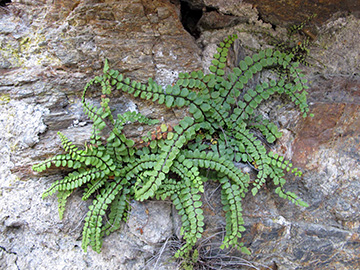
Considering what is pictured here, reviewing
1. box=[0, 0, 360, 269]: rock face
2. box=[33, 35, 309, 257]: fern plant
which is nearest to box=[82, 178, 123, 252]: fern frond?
box=[33, 35, 309, 257]: fern plant

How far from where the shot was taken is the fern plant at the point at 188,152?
2240mm

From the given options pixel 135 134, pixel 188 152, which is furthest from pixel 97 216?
pixel 188 152

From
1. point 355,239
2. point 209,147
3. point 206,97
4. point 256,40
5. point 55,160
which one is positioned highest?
point 256,40

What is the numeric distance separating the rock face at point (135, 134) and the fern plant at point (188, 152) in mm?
170

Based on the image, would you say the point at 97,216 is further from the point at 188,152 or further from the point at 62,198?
the point at 188,152

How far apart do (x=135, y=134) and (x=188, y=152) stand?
0.56m

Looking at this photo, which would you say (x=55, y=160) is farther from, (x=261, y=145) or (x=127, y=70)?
(x=261, y=145)

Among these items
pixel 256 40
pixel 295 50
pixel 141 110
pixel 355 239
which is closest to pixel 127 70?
pixel 141 110

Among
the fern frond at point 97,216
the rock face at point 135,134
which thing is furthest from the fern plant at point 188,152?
the rock face at point 135,134

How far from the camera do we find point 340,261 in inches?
98.9

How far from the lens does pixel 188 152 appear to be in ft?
7.66

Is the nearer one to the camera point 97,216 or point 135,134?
point 97,216

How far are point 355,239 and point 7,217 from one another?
3.52 metres

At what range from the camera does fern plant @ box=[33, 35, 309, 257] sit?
2240 millimetres
